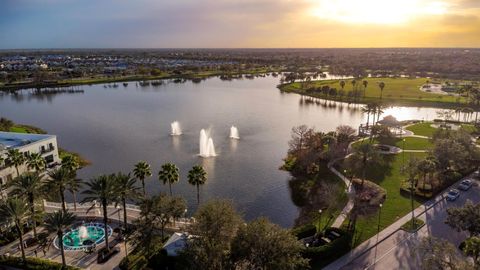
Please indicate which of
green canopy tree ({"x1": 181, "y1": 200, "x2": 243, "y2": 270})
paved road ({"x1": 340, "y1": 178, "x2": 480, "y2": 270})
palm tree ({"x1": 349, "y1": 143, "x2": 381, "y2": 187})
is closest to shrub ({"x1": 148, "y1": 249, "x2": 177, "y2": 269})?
green canopy tree ({"x1": 181, "y1": 200, "x2": 243, "y2": 270})

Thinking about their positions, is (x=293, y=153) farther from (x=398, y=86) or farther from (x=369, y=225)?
(x=398, y=86)

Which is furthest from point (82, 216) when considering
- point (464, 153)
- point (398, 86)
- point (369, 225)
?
point (398, 86)

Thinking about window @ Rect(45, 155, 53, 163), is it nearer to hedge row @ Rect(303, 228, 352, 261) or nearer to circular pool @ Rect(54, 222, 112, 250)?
circular pool @ Rect(54, 222, 112, 250)

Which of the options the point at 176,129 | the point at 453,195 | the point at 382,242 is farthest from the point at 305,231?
the point at 176,129

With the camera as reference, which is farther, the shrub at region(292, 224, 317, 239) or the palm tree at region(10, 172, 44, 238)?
the shrub at region(292, 224, 317, 239)

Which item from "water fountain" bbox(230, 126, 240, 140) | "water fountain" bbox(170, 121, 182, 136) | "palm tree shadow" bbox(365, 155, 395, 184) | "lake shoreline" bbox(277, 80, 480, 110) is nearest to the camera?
"palm tree shadow" bbox(365, 155, 395, 184)
